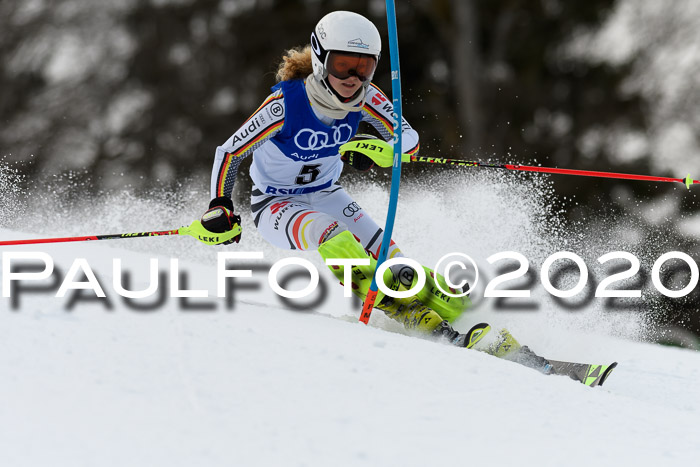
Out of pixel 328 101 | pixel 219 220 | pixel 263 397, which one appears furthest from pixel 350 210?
pixel 263 397

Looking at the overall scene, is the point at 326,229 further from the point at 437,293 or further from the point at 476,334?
the point at 476,334

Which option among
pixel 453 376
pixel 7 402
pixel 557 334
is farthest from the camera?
pixel 557 334

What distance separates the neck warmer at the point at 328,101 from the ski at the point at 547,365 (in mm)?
1227

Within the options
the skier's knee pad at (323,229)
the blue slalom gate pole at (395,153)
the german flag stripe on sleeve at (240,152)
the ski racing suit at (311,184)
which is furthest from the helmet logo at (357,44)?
the skier's knee pad at (323,229)

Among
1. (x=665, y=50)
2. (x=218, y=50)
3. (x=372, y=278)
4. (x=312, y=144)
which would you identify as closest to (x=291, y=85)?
(x=312, y=144)

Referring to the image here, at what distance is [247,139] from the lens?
159 inches

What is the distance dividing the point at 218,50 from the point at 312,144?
1229 centimetres

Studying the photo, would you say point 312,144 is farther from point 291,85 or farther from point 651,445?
point 651,445

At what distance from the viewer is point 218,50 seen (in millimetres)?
15898

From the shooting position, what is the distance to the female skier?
392 centimetres

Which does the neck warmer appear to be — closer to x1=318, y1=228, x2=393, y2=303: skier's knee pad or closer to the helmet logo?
the helmet logo

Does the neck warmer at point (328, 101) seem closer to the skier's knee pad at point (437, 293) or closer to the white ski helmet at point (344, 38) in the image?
the white ski helmet at point (344, 38)

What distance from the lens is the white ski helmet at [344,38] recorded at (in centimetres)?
386

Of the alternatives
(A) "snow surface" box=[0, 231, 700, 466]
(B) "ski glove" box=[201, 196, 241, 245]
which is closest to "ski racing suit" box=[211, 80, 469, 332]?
(B) "ski glove" box=[201, 196, 241, 245]
